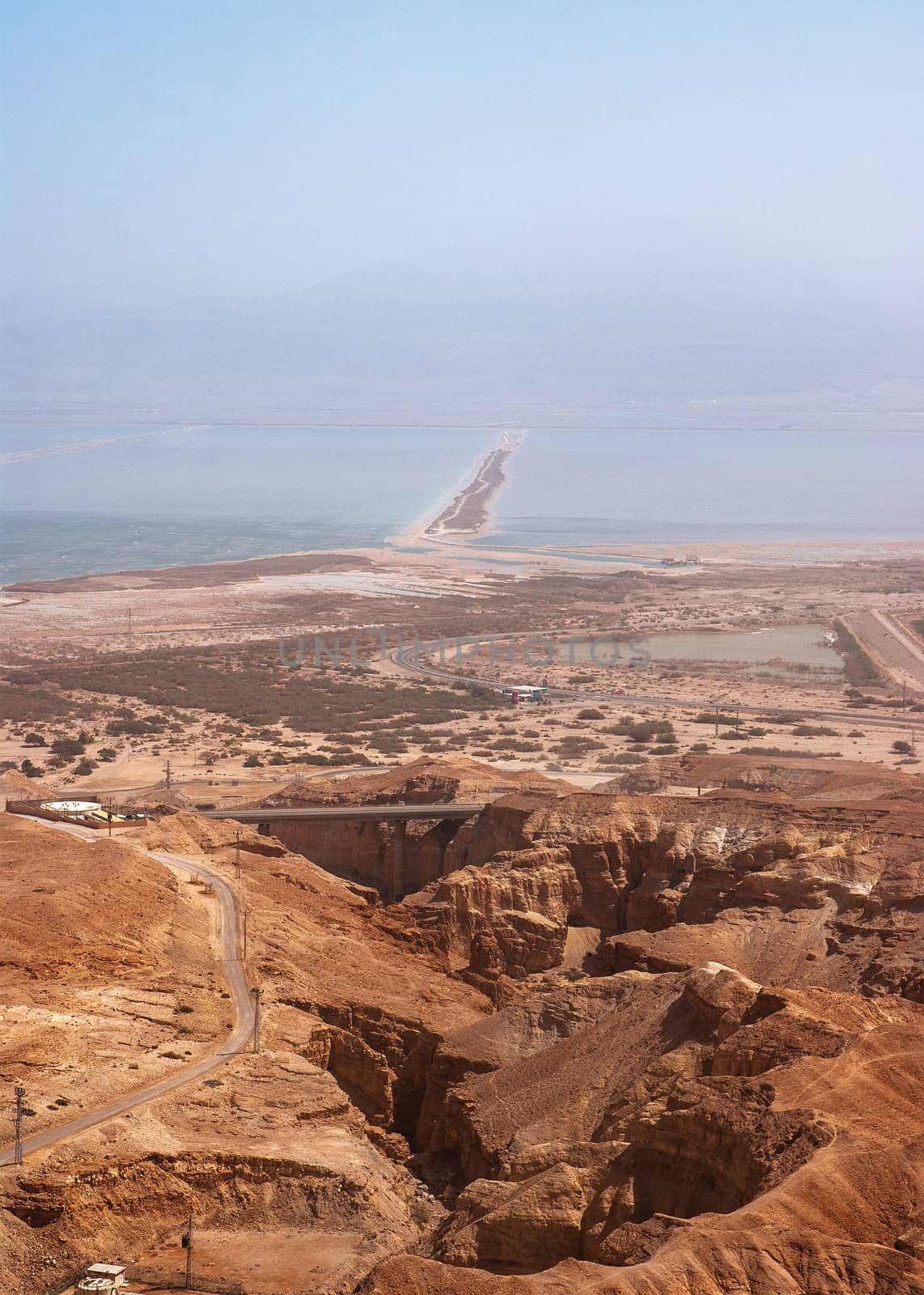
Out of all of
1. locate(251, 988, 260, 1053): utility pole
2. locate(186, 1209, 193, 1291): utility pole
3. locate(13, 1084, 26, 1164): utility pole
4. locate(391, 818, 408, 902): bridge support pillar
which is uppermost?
locate(13, 1084, 26, 1164): utility pole

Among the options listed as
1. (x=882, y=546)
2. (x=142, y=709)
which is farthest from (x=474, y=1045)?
(x=882, y=546)

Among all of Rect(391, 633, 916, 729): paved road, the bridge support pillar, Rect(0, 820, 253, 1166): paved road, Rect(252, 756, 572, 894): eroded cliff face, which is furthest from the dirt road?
Rect(0, 820, 253, 1166): paved road

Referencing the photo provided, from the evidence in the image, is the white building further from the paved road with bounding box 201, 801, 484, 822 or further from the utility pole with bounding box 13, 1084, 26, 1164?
the paved road with bounding box 201, 801, 484, 822

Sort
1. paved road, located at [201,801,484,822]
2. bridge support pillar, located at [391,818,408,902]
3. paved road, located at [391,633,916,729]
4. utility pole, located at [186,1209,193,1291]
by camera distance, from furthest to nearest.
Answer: paved road, located at [391,633,916,729] → paved road, located at [201,801,484,822] → bridge support pillar, located at [391,818,408,902] → utility pole, located at [186,1209,193,1291]

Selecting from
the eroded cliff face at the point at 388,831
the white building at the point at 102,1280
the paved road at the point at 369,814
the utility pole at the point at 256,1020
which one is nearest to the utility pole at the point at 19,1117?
the white building at the point at 102,1280

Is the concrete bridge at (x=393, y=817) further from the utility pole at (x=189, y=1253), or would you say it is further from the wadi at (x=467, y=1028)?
the utility pole at (x=189, y=1253)
